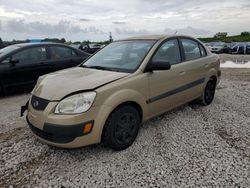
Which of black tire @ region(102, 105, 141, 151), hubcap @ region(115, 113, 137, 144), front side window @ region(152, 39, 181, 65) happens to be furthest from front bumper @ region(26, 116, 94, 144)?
front side window @ region(152, 39, 181, 65)

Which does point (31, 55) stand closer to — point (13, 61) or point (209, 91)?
point (13, 61)

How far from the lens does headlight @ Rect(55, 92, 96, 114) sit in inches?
110

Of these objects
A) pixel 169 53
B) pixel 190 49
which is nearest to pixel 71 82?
pixel 169 53

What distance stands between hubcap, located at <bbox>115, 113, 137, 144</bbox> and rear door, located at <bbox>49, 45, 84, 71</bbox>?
4036 millimetres

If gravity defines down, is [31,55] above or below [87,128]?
above

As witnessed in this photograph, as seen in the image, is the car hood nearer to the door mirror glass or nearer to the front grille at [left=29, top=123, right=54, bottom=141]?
the front grille at [left=29, top=123, right=54, bottom=141]

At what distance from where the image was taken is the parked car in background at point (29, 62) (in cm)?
594

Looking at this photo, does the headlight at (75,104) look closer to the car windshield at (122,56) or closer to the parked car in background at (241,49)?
the car windshield at (122,56)

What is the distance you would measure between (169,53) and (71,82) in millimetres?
1833

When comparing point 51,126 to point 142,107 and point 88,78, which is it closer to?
point 88,78

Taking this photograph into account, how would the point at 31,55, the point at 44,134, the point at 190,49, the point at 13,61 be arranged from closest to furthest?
the point at 44,134 → the point at 190,49 → the point at 13,61 → the point at 31,55

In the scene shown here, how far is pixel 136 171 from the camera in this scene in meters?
2.79

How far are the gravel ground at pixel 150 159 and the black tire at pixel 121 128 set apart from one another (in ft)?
0.44

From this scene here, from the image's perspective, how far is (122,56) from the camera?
153 inches
